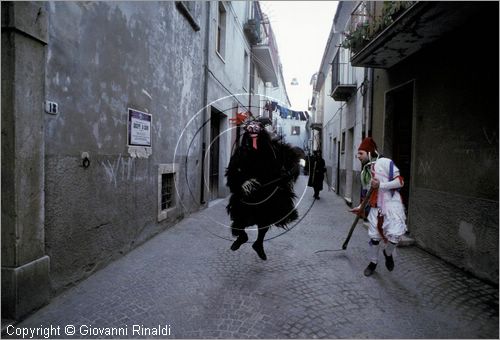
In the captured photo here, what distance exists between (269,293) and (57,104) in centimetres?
293

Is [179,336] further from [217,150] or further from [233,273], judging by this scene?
[217,150]

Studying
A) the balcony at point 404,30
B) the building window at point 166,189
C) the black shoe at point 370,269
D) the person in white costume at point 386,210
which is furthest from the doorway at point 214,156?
the black shoe at point 370,269

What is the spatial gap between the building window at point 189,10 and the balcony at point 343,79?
5046 mm

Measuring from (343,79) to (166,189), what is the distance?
829 centimetres

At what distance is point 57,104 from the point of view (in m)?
3.45

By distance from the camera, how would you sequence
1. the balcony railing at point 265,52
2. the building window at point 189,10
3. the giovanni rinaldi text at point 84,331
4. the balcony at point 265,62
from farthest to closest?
the balcony at point 265,62 → the balcony railing at point 265,52 → the building window at point 189,10 → the giovanni rinaldi text at point 84,331

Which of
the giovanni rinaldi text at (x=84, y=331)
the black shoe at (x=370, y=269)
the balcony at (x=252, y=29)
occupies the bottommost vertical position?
the giovanni rinaldi text at (x=84, y=331)

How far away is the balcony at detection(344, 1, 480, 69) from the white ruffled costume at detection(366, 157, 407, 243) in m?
2.02

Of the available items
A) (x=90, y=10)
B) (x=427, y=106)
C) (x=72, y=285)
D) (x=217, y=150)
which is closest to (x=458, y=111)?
(x=427, y=106)

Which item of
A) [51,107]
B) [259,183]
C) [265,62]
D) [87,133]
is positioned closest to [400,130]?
[259,183]

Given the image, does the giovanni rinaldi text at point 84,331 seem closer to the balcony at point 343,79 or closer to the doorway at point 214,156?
the doorway at point 214,156

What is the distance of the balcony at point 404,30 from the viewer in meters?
4.30

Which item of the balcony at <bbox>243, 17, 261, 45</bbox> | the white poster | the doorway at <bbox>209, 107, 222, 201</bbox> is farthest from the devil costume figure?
the balcony at <bbox>243, 17, 261, 45</bbox>

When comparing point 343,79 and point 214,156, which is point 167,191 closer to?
point 214,156
